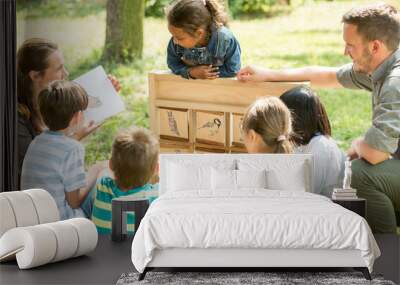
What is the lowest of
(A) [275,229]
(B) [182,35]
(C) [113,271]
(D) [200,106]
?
(C) [113,271]

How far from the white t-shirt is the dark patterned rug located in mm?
1880

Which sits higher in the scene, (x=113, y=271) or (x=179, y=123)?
(x=179, y=123)

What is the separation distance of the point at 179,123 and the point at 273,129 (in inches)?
37.1

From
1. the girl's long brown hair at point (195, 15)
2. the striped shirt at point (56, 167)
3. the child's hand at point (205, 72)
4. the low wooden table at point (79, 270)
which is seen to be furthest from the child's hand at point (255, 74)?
the low wooden table at point (79, 270)

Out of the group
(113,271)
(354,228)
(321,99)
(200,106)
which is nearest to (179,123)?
(200,106)

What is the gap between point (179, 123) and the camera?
7.98 metres

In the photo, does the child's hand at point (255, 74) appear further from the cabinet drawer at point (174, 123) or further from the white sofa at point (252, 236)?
the white sofa at point (252, 236)

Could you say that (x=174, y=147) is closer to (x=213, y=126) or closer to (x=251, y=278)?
(x=213, y=126)

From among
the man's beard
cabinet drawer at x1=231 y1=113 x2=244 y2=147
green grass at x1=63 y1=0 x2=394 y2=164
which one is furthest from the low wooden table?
the man's beard

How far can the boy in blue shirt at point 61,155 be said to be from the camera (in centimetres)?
811

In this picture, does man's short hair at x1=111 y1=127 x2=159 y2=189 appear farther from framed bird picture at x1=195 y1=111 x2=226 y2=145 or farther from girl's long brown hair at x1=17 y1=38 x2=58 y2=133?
girl's long brown hair at x1=17 y1=38 x2=58 y2=133

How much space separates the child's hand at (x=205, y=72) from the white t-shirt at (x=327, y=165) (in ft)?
3.76

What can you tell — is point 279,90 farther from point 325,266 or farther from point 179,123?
point 325,266

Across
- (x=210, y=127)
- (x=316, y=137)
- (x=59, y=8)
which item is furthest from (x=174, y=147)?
(x=59, y=8)
